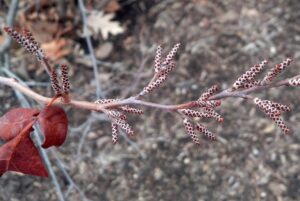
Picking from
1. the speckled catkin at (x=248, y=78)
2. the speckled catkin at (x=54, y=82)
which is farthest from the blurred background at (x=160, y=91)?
the speckled catkin at (x=248, y=78)

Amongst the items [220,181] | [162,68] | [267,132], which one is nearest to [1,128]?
[162,68]

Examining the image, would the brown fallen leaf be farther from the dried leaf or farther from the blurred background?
the dried leaf

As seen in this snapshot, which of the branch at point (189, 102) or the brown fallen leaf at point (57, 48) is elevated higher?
the branch at point (189, 102)

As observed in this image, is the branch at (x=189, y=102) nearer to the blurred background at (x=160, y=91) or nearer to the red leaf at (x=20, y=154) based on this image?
the red leaf at (x=20, y=154)

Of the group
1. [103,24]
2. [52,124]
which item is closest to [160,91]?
[103,24]

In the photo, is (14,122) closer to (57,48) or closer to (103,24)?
(57,48)

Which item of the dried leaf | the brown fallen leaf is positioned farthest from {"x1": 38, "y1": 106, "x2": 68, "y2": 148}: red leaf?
the dried leaf
